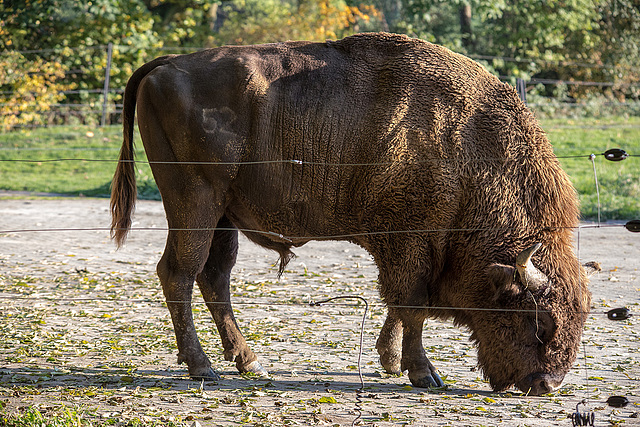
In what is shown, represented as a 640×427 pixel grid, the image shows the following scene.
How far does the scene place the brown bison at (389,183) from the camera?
4.86 meters

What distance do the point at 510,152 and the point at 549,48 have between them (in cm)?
2092

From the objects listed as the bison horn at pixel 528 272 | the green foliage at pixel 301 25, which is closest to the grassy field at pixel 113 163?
the green foliage at pixel 301 25

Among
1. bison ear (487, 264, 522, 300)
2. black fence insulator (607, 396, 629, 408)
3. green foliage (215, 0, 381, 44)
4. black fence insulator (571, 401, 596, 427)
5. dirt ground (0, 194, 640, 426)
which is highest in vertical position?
green foliage (215, 0, 381, 44)

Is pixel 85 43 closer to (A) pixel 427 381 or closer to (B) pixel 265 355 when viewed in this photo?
(B) pixel 265 355

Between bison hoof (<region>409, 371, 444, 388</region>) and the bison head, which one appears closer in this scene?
the bison head

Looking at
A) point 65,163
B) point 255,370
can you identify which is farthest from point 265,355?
point 65,163

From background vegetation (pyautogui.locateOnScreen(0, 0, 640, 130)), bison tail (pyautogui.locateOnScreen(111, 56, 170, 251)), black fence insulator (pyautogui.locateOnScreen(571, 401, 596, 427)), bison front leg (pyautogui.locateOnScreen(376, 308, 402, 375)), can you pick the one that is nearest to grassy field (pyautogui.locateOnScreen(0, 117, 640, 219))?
background vegetation (pyautogui.locateOnScreen(0, 0, 640, 130))

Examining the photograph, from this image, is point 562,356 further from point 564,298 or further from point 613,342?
point 613,342

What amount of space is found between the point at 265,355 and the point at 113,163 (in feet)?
40.5

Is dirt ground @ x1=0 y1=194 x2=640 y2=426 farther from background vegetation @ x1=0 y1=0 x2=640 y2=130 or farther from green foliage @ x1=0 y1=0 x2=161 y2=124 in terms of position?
green foliage @ x1=0 y1=0 x2=161 y2=124

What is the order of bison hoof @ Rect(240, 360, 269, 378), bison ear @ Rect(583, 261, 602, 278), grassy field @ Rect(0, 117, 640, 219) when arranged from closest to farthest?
1. bison ear @ Rect(583, 261, 602, 278)
2. bison hoof @ Rect(240, 360, 269, 378)
3. grassy field @ Rect(0, 117, 640, 219)

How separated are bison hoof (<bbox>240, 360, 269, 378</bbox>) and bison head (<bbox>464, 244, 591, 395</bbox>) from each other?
64.4 inches

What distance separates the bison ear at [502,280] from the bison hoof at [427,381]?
2.66 ft

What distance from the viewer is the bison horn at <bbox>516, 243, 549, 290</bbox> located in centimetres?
457
